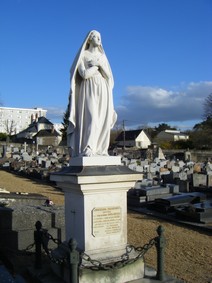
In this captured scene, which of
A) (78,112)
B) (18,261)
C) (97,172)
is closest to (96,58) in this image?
(78,112)

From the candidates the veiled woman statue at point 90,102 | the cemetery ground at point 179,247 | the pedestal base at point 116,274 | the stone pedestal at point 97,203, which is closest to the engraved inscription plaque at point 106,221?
the stone pedestal at point 97,203

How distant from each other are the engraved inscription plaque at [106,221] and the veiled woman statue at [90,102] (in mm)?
893

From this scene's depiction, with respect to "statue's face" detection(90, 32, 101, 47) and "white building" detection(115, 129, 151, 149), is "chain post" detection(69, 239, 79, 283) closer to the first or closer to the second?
"statue's face" detection(90, 32, 101, 47)

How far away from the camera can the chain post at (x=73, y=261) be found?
4176mm

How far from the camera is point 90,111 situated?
5.24m

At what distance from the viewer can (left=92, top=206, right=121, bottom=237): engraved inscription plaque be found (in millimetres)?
4945

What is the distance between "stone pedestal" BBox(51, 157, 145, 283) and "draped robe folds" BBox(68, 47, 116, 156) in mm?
304

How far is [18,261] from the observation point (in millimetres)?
6203

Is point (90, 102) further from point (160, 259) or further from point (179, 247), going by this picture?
point (179, 247)

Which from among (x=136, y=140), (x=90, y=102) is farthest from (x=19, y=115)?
(x=90, y=102)

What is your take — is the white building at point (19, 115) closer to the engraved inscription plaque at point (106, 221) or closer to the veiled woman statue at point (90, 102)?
the veiled woman statue at point (90, 102)

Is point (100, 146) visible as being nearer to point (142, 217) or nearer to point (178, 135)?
point (142, 217)

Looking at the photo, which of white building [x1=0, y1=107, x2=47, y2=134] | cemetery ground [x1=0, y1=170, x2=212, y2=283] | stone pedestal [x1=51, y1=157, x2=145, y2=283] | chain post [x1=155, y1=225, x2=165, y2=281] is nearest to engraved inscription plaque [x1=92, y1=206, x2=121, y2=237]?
stone pedestal [x1=51, y1=157, x2=145, y2=283]

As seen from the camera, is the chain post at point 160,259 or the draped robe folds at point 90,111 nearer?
the chain post at point 160,259
